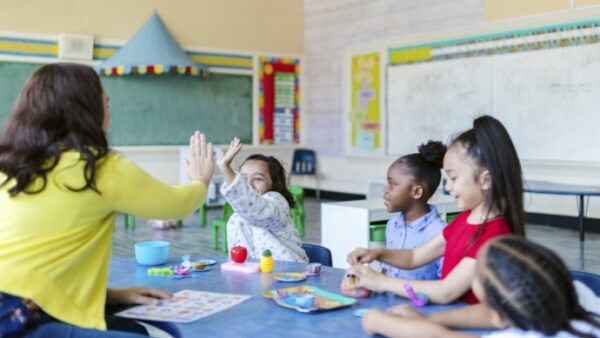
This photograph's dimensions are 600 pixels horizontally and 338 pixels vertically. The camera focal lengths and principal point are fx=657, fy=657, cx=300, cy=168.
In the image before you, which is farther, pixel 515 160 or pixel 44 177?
pixel 515 160

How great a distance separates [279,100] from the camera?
9.37 metres

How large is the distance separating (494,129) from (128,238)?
5188 mm

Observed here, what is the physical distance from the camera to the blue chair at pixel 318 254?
2422mm

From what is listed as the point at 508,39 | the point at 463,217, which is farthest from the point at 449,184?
the point at 508,39

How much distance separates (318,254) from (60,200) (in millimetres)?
1270

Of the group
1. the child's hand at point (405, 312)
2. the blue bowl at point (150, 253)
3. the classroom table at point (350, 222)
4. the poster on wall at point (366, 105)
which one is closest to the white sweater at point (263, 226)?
the blue bowl at point (150, 253)

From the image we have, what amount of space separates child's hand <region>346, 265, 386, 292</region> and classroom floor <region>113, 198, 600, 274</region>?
349 cm

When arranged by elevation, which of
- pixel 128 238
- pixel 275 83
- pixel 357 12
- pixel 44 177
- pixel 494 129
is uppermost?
pixel 357 12

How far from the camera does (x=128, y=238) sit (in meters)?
6.26

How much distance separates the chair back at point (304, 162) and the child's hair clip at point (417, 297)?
7.73 m

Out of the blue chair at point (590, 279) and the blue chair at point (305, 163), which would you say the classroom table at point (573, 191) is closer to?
the blue chair at point (590, 279)

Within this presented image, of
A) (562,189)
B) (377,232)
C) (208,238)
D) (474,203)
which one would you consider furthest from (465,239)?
(208,238)

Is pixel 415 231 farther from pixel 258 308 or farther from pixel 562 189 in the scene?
pixel 562 189

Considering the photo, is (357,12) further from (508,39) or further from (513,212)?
(513,212)
